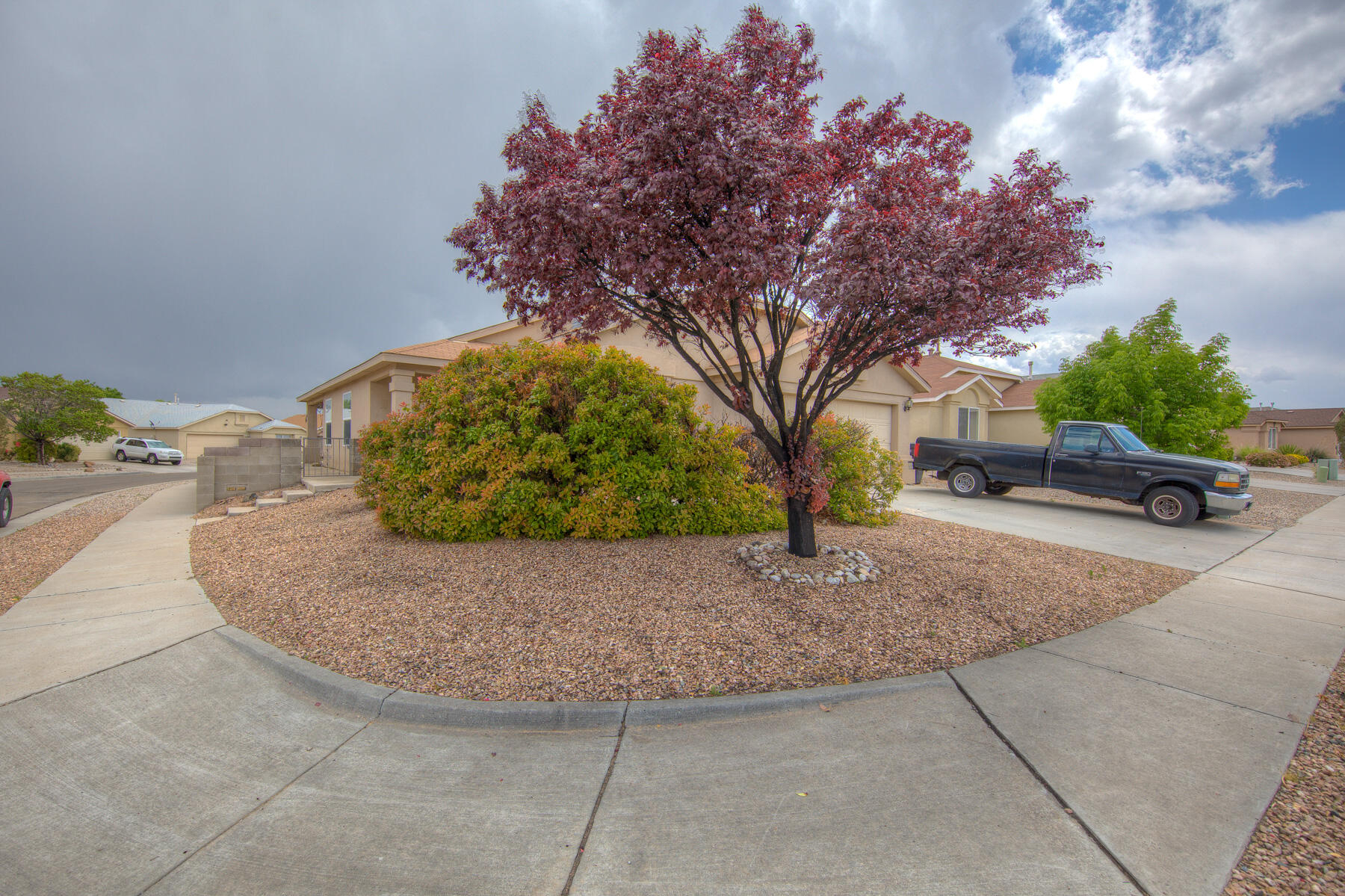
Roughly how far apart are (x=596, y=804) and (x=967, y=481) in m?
12.2

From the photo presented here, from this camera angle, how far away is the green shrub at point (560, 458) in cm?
643

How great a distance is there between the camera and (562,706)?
3.35m

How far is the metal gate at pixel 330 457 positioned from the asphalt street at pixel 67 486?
16.8 feet

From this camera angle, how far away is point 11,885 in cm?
220

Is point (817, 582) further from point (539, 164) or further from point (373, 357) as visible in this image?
point (373, 357)

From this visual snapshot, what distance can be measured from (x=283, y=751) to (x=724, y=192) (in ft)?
14.8

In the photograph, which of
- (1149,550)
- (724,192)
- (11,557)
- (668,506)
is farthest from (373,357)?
(1149,550)

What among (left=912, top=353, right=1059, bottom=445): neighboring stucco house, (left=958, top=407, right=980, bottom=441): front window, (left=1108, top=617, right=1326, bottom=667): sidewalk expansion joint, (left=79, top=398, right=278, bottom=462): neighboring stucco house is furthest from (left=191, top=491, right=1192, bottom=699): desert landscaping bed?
(left=79, top=398, right=278, bottom=462): neighboring stucco house

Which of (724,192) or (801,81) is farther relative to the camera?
(801,81)

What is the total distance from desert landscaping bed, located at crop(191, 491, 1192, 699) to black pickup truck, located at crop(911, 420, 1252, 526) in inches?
167

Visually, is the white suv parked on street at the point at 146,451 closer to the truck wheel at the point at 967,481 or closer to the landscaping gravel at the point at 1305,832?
the truck wheel at the point at 967,481

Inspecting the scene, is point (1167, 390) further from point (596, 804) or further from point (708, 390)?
point (596, 804)

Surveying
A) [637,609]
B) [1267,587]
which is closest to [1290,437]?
[1267,587]

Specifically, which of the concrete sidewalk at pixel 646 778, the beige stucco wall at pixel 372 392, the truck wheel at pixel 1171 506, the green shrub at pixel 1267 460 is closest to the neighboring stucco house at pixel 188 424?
the beige stucco wall at pixel 372 392
